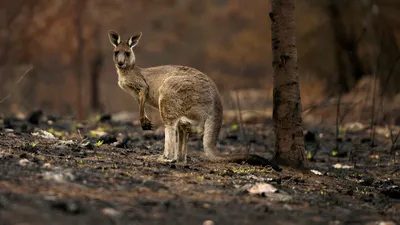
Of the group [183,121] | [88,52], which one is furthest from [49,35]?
[183,121]

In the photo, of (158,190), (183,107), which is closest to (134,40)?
(183,107)

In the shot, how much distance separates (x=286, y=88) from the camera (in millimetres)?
7414

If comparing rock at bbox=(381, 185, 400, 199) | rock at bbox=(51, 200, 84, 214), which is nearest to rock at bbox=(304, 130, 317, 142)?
rock at bbox=(381, 185, 400, 199)

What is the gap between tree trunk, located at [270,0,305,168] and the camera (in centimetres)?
741

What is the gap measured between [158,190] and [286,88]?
2.65m

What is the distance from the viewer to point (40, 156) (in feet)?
21.7

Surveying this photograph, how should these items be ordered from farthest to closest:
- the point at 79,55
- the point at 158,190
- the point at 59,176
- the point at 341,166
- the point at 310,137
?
1. the point at 79,55
2. the point at 310,137
3. the point at 341,166
4. the point at 158,190
5. the point at 59,176

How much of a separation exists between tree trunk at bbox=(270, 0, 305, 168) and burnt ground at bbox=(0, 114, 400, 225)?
334mm

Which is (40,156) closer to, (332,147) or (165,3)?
(332,147)

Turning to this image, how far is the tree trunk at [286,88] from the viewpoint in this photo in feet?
24.3

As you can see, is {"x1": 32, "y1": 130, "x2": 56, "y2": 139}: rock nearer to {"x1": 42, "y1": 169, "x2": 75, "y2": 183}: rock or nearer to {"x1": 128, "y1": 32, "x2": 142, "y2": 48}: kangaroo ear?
{"x1": 128, "y1": 32, "x2": 142, "y2": 48}: kangaroo ear

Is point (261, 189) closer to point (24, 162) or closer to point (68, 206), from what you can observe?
point (68, 206)

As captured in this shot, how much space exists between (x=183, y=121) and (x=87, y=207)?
9.99 feet

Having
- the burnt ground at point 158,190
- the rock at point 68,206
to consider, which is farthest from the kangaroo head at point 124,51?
the rock at point 68,206
